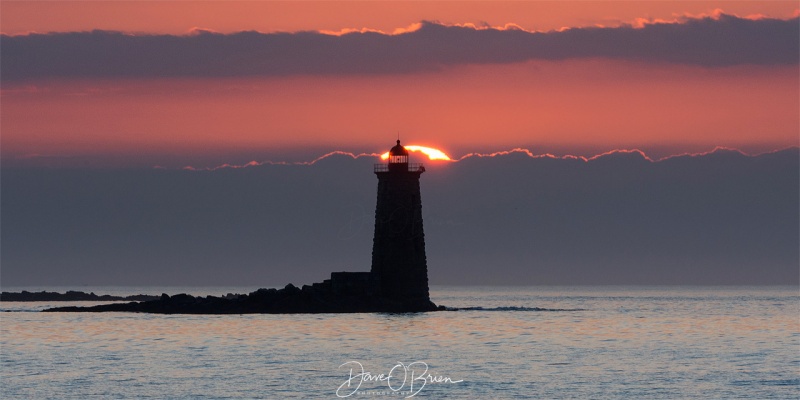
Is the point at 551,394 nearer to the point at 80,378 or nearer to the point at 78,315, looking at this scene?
the point at 80,378

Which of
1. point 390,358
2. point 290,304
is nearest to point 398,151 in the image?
point 290,304

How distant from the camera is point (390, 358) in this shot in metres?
65.6

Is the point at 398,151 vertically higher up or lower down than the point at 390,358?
higher up

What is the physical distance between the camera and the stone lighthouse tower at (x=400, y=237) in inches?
3612

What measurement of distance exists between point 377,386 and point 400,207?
39.2 metres

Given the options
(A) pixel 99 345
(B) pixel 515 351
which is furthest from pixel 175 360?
(B) pixel 515 351

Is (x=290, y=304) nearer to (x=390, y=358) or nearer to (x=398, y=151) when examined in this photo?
(x=398, y=151)

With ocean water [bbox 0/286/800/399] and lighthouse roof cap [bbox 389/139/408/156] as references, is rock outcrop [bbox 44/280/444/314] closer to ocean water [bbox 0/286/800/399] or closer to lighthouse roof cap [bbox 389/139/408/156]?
ocean water [bbox 0/286/800/399]

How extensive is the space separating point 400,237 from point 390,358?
26939 mm

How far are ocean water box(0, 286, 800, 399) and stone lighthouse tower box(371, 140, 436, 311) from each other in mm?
1990

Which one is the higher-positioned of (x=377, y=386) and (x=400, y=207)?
(x=400, y=207)

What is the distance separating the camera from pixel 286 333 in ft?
274

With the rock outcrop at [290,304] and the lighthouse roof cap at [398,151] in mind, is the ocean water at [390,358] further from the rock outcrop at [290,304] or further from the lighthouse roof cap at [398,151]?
the lighthouse roof cap at [398,151]

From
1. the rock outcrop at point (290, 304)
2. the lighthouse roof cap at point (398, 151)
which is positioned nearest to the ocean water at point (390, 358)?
the rock outcrop at point (290, 304)
